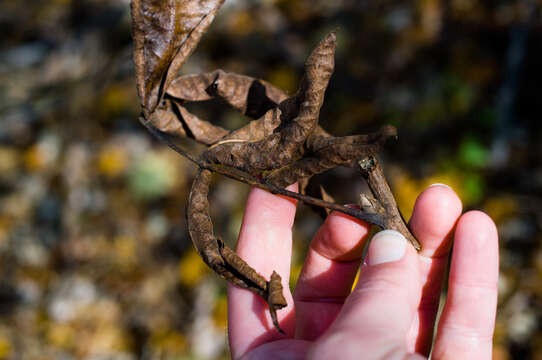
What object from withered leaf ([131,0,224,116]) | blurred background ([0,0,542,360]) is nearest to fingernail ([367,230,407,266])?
withered leaf ([131,0,224,116])

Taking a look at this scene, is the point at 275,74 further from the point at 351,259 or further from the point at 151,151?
the point at 351,259

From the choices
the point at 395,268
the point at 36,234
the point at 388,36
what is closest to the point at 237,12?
the point at 388,36

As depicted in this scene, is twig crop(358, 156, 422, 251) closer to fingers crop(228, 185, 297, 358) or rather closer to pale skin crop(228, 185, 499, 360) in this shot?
pale skin crop(228, 185, 499, 360)

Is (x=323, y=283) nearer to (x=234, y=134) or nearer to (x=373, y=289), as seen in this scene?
(x=373, y=289)

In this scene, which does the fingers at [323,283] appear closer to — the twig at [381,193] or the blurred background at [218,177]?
the twig at [381,193]

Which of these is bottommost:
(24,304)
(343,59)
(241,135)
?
(24,304)

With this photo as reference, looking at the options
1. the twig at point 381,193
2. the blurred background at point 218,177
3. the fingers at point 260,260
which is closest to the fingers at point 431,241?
the twig at point 381,193

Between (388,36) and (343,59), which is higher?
(388,36)
